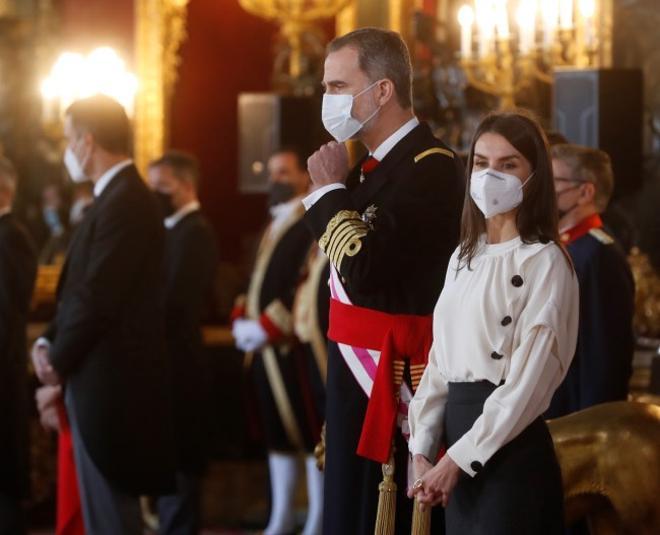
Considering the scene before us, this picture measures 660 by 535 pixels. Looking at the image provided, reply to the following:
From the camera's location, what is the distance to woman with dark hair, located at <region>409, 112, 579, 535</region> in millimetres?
2588

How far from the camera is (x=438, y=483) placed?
8.64ft

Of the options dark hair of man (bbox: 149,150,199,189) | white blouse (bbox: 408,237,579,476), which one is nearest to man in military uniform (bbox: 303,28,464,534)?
white blouse (bbox: 408,237,579,476)

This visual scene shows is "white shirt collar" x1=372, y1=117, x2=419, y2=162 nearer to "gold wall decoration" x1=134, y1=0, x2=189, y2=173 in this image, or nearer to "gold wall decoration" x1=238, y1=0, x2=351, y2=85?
"gold wall decoration" x1=238, y1=0, x2=351, y2=85

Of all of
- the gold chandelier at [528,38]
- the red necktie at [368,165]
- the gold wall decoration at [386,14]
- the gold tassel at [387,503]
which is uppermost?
the gold wall decoration at [386,14]

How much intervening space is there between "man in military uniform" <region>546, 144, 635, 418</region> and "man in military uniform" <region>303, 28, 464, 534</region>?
2.58ft

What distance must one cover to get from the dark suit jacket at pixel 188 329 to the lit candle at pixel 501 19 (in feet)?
5.20

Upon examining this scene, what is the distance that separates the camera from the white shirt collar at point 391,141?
3.12m

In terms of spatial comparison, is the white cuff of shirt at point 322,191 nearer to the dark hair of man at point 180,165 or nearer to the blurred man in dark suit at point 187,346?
the blurred man in dark suit at point 187,346

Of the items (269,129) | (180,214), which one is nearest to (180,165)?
(180,214)

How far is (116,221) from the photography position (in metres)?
4.24

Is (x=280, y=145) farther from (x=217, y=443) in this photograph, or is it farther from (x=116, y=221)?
(x=116, y=221)

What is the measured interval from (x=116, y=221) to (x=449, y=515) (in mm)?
1845

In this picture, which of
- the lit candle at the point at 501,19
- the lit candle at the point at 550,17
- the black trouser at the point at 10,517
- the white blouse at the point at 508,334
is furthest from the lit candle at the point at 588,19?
the white blouse at the point at 508,334

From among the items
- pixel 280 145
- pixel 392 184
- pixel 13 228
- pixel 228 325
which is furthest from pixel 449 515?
pixel 228 325
